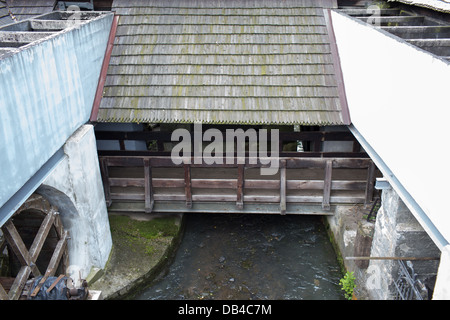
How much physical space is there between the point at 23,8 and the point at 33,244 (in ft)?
21.5

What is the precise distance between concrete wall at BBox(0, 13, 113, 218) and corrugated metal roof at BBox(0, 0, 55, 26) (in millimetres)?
2845

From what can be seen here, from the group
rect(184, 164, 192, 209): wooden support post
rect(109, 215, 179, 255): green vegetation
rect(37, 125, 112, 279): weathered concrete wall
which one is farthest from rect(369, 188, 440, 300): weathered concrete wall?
rect(37, 125, 112, 279): weathered concrete wall

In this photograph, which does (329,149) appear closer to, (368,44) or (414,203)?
(368,44)

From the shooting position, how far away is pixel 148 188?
8.30 metres

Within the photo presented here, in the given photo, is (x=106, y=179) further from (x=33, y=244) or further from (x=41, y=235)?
(x=33, y=244)

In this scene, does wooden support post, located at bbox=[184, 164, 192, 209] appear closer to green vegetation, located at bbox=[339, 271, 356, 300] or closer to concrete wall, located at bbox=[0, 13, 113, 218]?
concrete wall, located at bbox=[0, 13, 113, 218]

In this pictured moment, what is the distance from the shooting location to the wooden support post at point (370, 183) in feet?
26.1

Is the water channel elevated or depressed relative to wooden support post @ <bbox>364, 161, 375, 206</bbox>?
depressed

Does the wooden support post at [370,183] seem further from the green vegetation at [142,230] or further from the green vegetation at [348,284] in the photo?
the green vegetation at [142,230]

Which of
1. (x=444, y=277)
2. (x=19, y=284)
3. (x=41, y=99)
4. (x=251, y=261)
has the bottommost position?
(x=251, y=261)

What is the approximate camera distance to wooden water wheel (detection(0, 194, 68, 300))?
5762 mm

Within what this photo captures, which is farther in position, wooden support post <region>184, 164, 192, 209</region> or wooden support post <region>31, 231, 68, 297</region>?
wooden support post <region>184, 164, 192, 209</region>

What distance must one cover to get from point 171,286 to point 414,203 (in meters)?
5.09

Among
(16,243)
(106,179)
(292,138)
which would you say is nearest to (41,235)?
(16,243)
